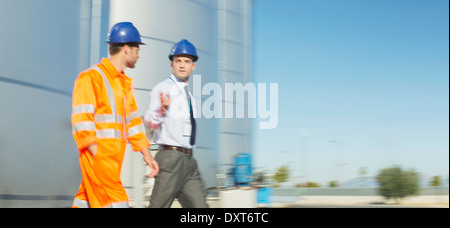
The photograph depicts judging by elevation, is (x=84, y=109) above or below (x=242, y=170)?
above

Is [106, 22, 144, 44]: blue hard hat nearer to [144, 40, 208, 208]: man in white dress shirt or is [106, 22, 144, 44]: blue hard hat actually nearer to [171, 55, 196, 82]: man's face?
[144, 40, 208, 208]: man in white dress shirt

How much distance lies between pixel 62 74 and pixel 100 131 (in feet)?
8.77

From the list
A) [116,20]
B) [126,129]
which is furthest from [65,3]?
[126,129]

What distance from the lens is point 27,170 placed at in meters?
4.55

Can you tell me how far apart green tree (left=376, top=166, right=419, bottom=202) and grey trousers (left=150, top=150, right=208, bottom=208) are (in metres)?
12.8

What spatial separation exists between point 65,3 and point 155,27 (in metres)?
1.26

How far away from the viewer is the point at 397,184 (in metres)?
15.3

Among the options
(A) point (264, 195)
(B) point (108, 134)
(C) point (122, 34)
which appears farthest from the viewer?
(A) point (264, 195)

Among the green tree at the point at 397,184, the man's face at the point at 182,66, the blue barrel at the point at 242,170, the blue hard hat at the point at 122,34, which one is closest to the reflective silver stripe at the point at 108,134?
the blue hard hat at the point at 122,34

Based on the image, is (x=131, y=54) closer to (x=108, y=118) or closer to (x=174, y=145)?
(x=108, y=118)

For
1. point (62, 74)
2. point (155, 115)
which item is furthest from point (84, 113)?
point (62, 74)
